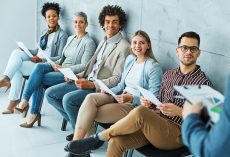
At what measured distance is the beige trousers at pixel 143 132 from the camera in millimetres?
2174

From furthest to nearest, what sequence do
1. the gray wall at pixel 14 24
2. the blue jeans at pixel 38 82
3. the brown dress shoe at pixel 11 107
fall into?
the gray wall at pixel 14 24
the brown dress shoe at pixel 11 107
the blue jeans at pixel 38 82

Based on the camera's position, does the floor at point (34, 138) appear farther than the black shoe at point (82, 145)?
Yes

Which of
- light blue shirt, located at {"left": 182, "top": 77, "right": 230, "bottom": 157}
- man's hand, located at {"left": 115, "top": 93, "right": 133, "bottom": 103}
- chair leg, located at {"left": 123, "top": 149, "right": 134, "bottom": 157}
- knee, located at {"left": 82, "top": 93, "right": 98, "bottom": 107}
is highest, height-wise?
light blue shirt, located at {"left": 182, "top": 77, "right": 230, "bottom": 157}

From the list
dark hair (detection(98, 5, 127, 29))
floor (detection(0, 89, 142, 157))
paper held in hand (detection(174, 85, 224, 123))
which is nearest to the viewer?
paper held in hand (detection(174, 85, 224, 123))

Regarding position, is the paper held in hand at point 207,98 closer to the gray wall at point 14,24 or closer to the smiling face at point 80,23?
the smiling face at point 80,23

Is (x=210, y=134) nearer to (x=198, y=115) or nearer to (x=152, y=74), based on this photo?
(x=198, y=115)

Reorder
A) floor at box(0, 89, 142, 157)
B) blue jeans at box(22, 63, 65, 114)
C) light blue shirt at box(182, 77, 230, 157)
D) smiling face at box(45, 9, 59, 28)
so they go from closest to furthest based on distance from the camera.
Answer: light blue shirt at box(182, 77, 230, 157) → floor at box(0, 89, 142, 157) → blue jeans at box(22, 63, 65, 114) → smiling face at box(45, 9, 59, 28)

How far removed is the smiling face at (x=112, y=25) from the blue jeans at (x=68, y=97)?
0.61m

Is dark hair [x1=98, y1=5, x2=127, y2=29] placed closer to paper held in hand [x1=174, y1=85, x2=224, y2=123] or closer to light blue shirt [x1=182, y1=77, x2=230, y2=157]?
paper held in hand [x1=174, y1=85, x2=224, y2=123]

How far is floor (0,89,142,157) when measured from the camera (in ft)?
9.78

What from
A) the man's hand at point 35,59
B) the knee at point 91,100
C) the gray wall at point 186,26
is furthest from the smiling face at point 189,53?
the man's hand at point 35,59

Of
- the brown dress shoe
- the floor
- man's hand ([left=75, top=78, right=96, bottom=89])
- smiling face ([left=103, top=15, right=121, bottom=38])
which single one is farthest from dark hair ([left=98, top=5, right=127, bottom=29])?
the brown dress shoe

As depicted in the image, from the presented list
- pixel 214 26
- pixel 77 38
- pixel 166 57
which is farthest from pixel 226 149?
pixel 77 38

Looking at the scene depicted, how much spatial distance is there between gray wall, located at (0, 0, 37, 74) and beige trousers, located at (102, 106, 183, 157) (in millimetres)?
3124
